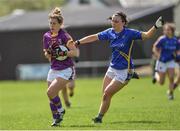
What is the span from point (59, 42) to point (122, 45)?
1349 millimetres

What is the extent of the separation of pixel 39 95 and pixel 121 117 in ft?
47.8

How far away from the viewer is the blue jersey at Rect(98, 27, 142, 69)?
14.5 m

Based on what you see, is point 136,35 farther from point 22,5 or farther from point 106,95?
point 22,5

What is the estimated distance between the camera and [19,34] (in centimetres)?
5250

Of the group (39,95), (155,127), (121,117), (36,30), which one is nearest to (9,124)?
(121,117)

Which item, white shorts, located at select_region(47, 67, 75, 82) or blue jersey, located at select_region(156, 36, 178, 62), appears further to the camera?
blue jersey, located at select_region(156, 36, 178, 62)

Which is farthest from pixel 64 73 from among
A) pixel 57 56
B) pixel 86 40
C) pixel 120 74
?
pixel 120 74

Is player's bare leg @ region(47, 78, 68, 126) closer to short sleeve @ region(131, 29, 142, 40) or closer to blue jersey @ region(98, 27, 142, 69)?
blue jersey @ region(98, 27, 142, 69)

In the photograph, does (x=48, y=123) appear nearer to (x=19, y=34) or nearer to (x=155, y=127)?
(x=155, y=127)

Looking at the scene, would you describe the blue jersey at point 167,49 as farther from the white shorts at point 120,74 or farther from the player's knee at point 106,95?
the player's knee at point 106,95

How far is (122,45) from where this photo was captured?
14547mm

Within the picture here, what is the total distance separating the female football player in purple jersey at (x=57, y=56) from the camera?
14.6m

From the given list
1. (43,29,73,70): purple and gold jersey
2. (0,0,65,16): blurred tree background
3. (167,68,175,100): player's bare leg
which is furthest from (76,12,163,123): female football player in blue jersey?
(0,0,65,16): blurred tree background

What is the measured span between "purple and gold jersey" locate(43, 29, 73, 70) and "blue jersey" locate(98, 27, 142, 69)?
90 cm
